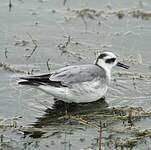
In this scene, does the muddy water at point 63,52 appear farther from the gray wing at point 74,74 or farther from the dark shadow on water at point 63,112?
the gray wing at point 74,74

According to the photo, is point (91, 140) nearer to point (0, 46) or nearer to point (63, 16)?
point (0, 46)

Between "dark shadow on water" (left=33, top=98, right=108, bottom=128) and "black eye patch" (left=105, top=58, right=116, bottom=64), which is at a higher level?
"black eye patch" (left=105, top=58, right=116, bottom=64)

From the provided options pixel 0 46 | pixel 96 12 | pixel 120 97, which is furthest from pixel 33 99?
pixel 96 12

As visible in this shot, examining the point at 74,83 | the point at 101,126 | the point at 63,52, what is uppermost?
the point at 63,52

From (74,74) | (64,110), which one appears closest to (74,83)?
(74,74)

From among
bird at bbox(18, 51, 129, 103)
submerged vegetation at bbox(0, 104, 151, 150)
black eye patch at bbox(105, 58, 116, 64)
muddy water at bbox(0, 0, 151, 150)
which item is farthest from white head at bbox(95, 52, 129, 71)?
submerged vegetation at bbox(0, 104, 151, 150)

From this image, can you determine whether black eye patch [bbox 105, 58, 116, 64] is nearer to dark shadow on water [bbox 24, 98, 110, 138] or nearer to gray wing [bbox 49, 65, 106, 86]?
gray wing [bbox 49, 65, 106, 86]

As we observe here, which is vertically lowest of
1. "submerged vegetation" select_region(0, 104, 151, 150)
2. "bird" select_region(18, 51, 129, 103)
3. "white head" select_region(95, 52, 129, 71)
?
"submerged vegetation" select_region(0, 104, 151, 150)

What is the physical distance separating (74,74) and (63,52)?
6.47 feet

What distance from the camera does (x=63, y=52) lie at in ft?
39.4

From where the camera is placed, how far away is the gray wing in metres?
9.98

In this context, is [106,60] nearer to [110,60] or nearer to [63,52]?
[110,60]

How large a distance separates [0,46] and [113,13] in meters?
3.01

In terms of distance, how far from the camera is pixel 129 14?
14031 mm
